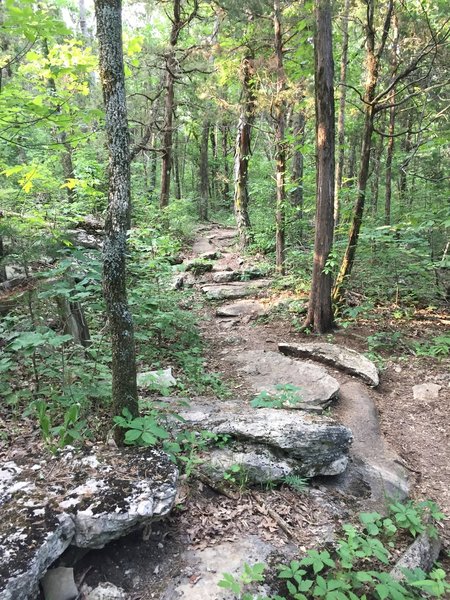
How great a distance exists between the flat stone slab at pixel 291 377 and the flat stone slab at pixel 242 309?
2324mm

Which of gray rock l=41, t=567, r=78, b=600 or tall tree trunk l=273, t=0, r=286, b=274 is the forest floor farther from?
tall tree trunk l=273, t=0, r=286, b=274

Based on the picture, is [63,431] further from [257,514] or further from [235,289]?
[235,289]

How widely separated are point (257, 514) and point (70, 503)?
62.6 inches

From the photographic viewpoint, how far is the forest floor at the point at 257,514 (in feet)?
8.98

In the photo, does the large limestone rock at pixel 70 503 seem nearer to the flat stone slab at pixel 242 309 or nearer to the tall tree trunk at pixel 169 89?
the flat stone slab at pixel 242 309

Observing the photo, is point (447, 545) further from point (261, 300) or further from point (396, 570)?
point (261, 300)

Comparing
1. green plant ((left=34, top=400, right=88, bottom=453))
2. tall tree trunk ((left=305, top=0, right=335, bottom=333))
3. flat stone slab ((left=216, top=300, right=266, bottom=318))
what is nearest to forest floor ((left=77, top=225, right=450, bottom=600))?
green plant ((left=34, top=400, right=88, bottom=453))

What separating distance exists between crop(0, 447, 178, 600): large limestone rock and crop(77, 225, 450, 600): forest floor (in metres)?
0.32

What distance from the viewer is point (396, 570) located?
308 centimetres

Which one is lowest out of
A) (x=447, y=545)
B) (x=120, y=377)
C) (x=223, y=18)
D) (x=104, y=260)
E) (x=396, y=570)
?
(x=447, y=545)

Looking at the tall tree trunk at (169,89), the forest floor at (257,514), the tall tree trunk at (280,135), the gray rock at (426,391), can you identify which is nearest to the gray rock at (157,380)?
the forest floor at (257,514)

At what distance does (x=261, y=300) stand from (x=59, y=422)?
712 cm

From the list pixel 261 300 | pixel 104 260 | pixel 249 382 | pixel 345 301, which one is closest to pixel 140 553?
pixel 104 260

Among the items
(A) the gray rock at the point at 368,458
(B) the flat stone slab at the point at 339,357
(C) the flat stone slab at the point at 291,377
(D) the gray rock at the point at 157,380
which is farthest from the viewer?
(B) the flat stone slab at the point at 339,357
